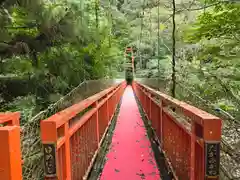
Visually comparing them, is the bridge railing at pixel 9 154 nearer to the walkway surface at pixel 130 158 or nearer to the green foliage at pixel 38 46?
the walkway surface at pixel 130 158

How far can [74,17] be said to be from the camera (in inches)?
155

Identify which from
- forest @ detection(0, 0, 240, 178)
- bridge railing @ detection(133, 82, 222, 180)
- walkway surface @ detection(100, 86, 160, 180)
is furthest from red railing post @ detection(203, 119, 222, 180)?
forest @ detection(0, 0, 240, 178)

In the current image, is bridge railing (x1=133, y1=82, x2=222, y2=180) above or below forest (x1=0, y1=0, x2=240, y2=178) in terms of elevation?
below

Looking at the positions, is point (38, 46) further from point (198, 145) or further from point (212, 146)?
point (212, 146)

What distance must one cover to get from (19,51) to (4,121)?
2.34 m

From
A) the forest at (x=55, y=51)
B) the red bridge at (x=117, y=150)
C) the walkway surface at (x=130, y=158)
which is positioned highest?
the forest at (x=55, y=51)

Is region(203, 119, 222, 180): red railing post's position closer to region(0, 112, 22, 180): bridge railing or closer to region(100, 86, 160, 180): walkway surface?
region(0, 112, 22, 180): bridge railing

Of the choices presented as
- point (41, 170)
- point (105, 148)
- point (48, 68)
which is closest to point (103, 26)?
point (48, 68)

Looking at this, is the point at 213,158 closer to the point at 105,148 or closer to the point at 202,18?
the point at 105,148

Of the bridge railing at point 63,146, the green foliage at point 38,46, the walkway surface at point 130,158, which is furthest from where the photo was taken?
the green foliage at point 38,46

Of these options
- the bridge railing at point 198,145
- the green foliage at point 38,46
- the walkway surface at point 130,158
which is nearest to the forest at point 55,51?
the green foliage at point 38,46

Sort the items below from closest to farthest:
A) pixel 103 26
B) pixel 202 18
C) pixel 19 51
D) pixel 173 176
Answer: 1. pixel 173 176
2. pixel 19 51
3. pixel 202 18
4. pixel 103 26

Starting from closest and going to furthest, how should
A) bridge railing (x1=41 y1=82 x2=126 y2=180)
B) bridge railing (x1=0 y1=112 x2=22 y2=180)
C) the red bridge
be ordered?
bridge railing (x1=0 y1=112 x2=22 y2=180), the red bridge, bridge railing (x1=41 y1=82 x2=126 y2=180)

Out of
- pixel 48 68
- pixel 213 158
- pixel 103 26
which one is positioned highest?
pixel 103 26
